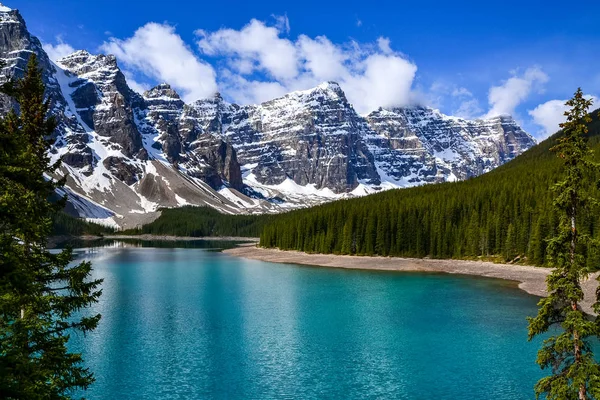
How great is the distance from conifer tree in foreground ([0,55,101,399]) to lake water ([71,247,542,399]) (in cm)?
1720

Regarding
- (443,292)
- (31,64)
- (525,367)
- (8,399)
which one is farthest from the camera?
(443,292)

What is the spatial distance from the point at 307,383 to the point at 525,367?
55.9ft

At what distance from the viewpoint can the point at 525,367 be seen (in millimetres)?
37406

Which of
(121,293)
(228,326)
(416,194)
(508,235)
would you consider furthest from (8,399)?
Answer: (416,194)

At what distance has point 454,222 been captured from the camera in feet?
407

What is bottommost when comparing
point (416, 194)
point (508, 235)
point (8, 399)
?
point (8, 399)

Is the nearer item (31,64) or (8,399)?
(8,399)

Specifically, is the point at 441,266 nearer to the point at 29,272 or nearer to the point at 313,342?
the point at 313,342

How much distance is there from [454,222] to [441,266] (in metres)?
21.2

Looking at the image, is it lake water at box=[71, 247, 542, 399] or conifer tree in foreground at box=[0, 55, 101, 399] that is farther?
lake water at box=[71, 247, 542, 399]

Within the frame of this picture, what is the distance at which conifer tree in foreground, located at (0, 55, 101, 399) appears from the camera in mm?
11625

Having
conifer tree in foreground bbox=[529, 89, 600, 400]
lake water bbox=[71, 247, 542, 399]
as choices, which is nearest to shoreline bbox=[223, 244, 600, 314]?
lake water bbox=[71, 247, 542, 399]

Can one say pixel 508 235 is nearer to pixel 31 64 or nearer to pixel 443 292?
pixel 443 292

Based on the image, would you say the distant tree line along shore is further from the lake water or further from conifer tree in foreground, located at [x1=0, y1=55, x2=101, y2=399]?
conifer tree in foreground, located at [x1=0, y1=55, x2=101, y2=399]
